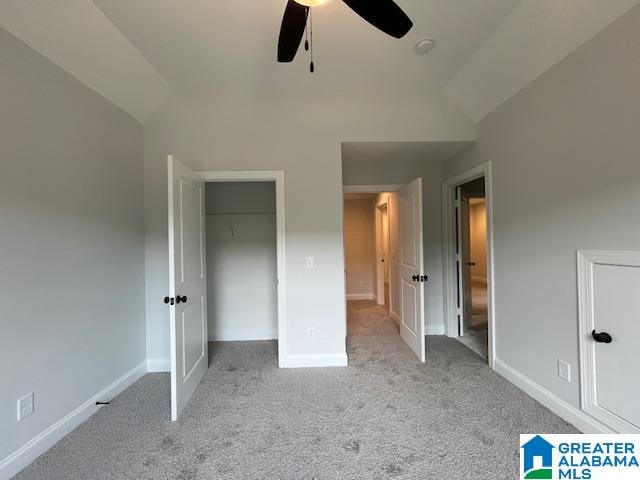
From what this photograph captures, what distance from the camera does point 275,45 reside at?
203 centimetres

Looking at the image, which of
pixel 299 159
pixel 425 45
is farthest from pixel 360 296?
pixel 425 45

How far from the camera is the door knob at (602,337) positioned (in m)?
1.62

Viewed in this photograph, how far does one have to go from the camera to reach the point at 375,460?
156 cm

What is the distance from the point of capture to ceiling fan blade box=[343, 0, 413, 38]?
1179 mm

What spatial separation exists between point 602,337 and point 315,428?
1.88 meters

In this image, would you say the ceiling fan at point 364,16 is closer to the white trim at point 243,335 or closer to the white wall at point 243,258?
the white wall at point 243,258

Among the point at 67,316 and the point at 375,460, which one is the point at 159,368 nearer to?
the point at 67,316

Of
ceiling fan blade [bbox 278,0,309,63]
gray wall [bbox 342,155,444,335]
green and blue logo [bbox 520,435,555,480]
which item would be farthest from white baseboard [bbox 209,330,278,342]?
ceiling fan blade [bbox 278,0,309,63]

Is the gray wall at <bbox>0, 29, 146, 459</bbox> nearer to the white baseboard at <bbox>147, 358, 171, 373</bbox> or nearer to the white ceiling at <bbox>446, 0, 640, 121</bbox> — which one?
the white baseboard at <bbox>147, 358, 171, 373</bbox>

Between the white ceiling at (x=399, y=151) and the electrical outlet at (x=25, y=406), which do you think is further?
the white ceiling at (x=399, y=151)

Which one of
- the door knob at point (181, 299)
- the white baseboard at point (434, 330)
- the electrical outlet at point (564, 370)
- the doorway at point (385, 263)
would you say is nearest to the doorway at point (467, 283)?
the white baseboard at point (434, 330)

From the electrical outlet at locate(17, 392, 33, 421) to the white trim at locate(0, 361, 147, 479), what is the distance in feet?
0.56

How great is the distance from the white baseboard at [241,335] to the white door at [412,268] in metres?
1.69

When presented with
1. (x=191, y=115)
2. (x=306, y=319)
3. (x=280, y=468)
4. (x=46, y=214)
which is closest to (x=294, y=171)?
(x=191, y=115)
